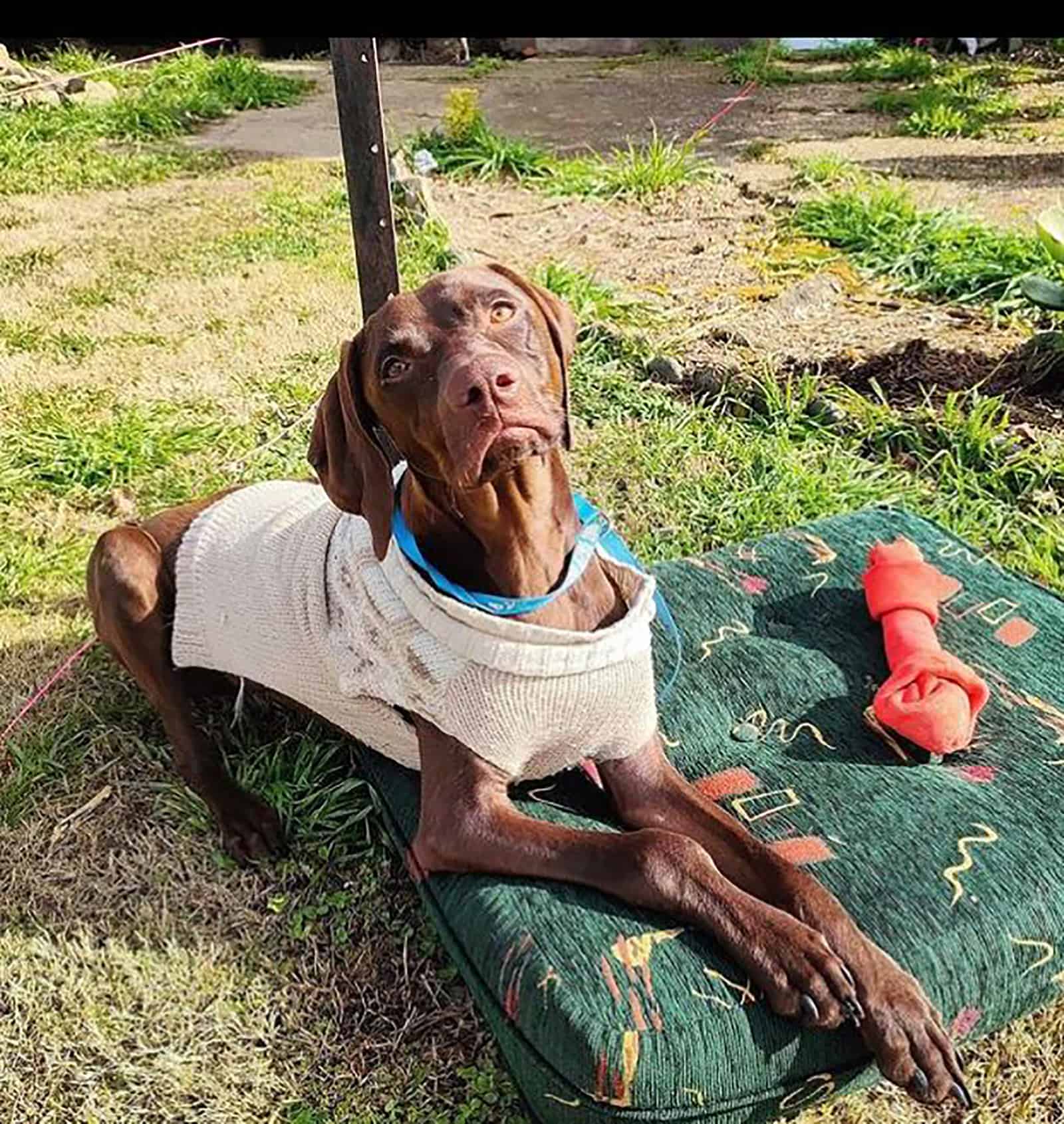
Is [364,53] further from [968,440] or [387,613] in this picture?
[968,440]

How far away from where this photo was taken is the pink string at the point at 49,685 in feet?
10.3

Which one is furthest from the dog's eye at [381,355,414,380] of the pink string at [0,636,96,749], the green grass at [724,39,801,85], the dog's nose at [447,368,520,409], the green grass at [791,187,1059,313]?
the green grass at [724,39,801,85]

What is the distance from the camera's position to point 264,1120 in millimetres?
2170

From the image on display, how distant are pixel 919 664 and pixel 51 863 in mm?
1927

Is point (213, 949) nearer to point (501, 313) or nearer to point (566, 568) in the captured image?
point (566, 568)

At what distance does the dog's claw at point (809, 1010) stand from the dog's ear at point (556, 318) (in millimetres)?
1070

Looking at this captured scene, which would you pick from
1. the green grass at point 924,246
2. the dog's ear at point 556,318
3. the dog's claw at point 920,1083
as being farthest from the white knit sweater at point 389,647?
the green grass at point 924,246

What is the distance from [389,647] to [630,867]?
23.9 inches

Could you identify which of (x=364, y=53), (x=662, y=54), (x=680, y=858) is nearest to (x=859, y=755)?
(x=680, y=858)

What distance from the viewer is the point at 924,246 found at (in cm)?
624

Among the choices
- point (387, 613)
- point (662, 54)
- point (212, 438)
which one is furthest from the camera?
point (662, 54)

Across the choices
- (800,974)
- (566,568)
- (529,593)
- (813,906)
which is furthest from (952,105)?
(800,974)

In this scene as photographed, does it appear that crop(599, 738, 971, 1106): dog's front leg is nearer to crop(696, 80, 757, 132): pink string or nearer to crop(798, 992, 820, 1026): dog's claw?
crop(798, 992, 820, 1026): dog's claw

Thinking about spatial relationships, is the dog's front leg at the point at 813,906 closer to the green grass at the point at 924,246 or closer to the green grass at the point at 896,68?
the green grass at the point at 924,246
